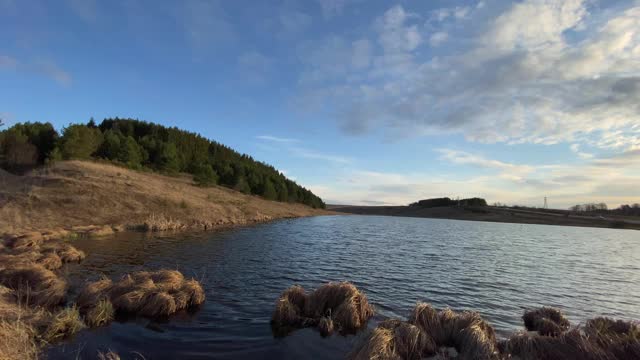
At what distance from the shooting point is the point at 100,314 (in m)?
13.9

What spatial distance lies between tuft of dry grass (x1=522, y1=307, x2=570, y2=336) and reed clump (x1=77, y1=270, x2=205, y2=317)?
14169mm

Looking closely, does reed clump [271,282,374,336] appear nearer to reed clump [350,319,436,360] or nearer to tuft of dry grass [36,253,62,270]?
reed clump [350,319,436,360]

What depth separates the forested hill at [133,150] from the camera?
79062mm

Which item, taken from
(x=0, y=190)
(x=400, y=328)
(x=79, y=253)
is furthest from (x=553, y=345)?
(x=0, y=190)

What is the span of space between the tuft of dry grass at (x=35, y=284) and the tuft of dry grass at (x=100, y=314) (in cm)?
225

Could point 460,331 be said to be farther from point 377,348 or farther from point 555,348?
point 377,348

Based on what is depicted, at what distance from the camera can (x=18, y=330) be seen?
10.5 metres

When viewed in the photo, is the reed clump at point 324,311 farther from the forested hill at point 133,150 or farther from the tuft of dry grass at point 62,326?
the forested hill at point 133,150

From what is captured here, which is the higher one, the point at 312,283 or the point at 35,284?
the point at 35,284

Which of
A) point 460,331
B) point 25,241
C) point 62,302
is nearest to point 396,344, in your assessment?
point 460,331

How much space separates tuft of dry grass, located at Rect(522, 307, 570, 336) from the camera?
15008mm

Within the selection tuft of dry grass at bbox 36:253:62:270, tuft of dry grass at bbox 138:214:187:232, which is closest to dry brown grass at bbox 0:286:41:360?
tuft of dry grass at bbox 36:253:62:270

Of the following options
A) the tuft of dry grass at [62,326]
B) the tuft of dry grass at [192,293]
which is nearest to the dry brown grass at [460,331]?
the tuft of dry grass at [192,293]

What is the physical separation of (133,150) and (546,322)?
305ft
